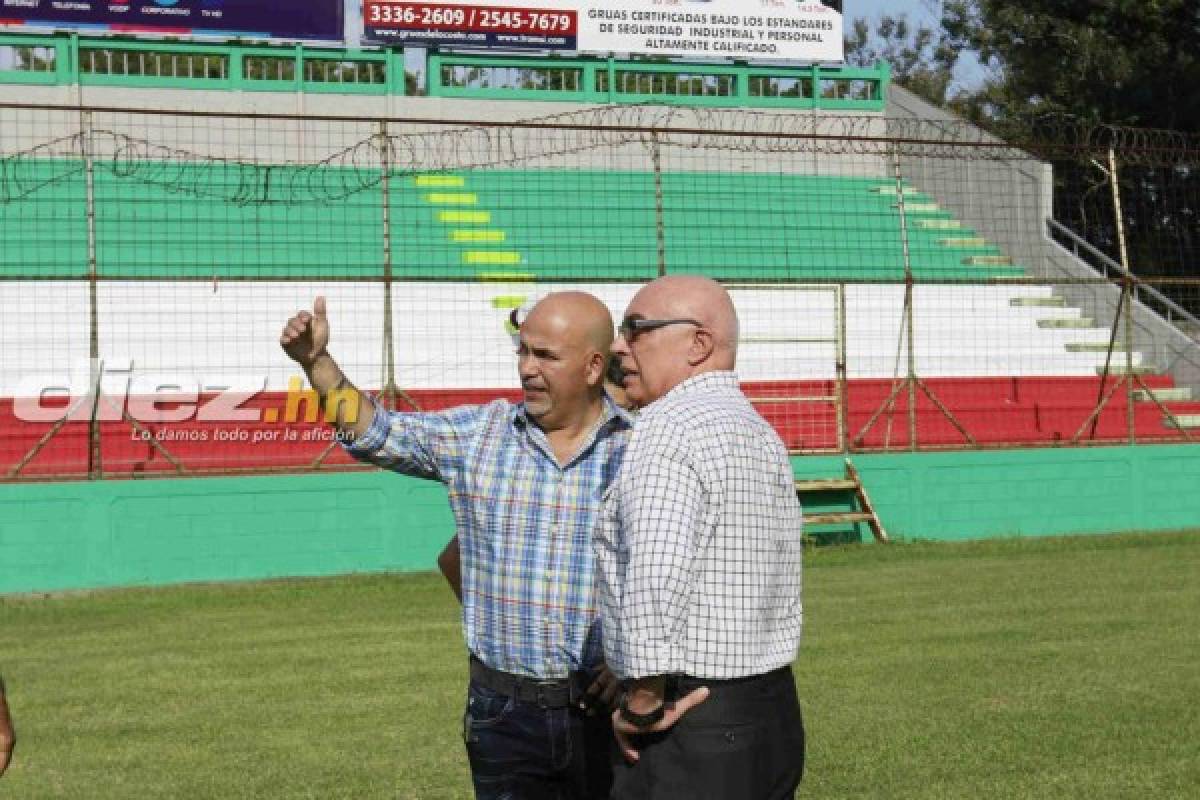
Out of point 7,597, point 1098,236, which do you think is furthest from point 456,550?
point 1098,236

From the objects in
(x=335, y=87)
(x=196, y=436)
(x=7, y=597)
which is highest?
(x=335, y=87)

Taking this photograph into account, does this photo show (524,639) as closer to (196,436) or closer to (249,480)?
(249,480)

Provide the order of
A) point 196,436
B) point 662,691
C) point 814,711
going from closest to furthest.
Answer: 1. point 662,691
2. point 814,711
3. point 196,436

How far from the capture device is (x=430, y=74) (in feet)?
91.8

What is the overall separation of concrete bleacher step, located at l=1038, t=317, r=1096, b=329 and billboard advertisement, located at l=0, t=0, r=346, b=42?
1082cm

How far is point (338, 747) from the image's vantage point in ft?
30.5

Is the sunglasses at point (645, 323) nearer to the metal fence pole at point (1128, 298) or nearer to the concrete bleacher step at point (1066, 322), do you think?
the metal fence pole at point (1128, 298)

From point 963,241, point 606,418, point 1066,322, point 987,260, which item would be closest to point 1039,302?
point 1066,322

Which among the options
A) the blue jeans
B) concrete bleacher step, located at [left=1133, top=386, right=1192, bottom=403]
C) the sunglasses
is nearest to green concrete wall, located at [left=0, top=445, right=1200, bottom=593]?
concrete bleacher step, located at [left=1133, top=386, right=1192, bottom=403]

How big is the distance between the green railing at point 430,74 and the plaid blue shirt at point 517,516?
21900mm

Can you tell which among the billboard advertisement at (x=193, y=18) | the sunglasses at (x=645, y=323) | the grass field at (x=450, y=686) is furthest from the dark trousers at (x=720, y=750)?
the billboard advertisement at (x=193, y=18)

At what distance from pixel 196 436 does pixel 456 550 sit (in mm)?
12379

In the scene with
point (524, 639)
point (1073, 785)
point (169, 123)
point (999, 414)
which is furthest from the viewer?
point (169, 123)

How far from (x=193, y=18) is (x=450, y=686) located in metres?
17.8
